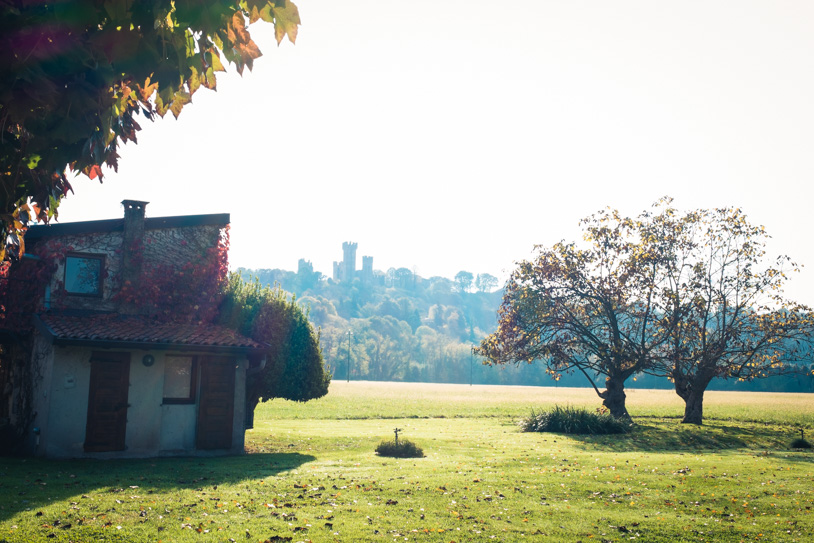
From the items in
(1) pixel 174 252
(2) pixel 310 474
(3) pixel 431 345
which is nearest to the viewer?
(2) pixel 310 474

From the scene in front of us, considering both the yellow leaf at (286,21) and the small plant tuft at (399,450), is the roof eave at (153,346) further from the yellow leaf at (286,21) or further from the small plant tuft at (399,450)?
the yellow leaf at (286,21)

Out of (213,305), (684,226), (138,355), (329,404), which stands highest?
(684,226)

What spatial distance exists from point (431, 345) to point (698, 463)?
146533mm

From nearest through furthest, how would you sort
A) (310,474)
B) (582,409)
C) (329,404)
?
(310,474), (582,409), (329,404)

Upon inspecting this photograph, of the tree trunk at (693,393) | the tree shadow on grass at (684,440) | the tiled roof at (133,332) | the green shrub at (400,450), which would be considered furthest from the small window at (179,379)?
the tree trunk at (693,393)

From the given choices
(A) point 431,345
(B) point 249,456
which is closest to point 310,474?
(B) point 249,456

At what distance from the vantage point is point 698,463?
56.0ft

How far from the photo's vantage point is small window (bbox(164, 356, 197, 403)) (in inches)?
715

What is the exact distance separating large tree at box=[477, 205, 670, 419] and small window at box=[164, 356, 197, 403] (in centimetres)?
1838

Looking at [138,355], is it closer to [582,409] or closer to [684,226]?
[582,409]

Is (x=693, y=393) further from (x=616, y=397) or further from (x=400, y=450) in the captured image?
(x=400, y=450)

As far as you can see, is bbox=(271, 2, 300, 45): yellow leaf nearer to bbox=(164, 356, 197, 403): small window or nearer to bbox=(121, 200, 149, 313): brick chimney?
bbox=(164, 356, 197, 403): small window

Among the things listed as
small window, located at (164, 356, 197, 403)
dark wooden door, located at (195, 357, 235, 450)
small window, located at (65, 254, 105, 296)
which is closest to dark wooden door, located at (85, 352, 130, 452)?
small window, located at (164, 356, 197, 403)

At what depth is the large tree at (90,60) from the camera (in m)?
3.97
